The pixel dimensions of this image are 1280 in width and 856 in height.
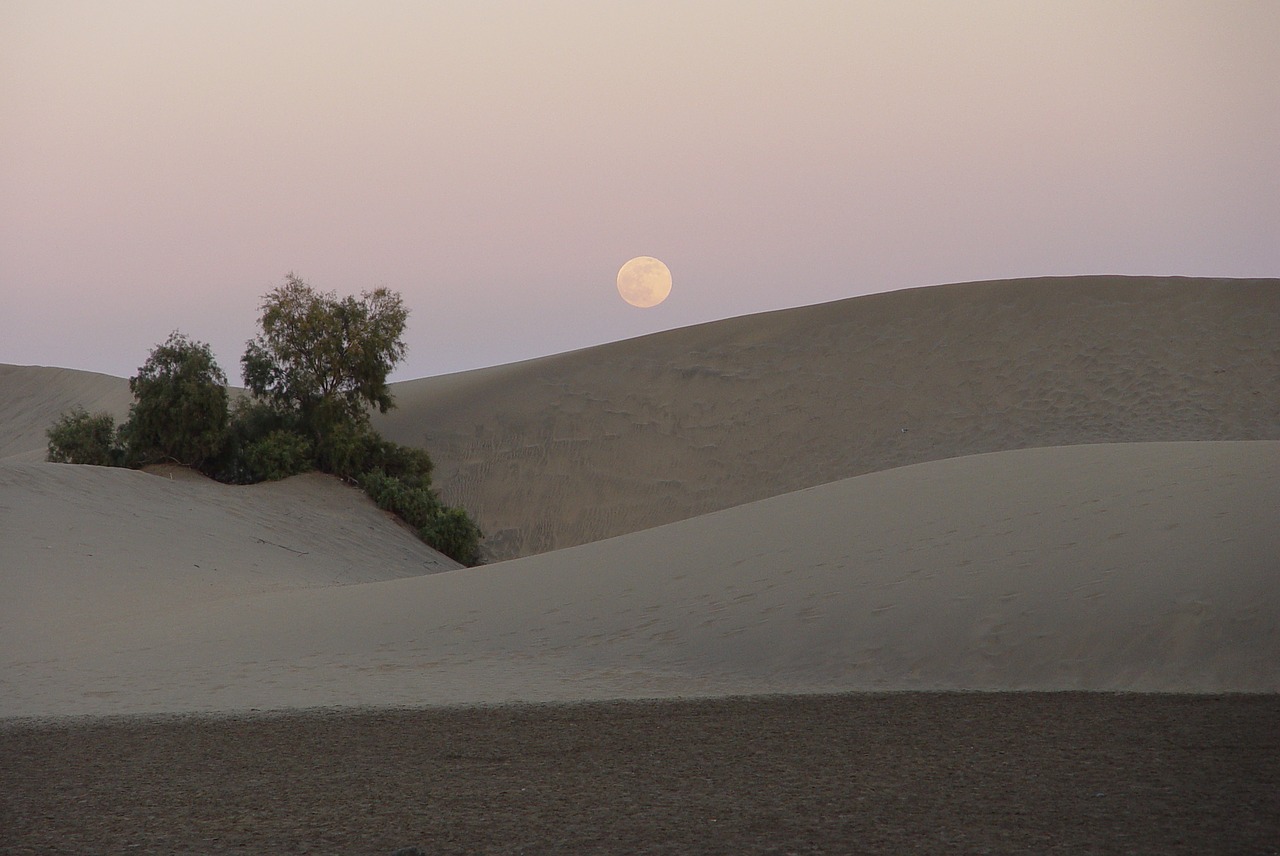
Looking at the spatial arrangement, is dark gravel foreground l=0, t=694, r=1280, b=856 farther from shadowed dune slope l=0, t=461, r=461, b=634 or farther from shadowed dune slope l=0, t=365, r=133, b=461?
shadowed dune slope l=0, t=365, r=133, b=461

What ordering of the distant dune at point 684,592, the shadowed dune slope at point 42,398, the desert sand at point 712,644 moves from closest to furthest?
1. the desert sand at point 712,644
2. the distant dune at point 684,592
3. the shadowed dune slope at point 42,398

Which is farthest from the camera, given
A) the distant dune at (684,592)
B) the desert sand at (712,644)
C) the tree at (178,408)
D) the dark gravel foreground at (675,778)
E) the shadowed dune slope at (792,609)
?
the tree at (178,408)

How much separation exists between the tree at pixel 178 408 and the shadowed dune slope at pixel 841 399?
417 inches

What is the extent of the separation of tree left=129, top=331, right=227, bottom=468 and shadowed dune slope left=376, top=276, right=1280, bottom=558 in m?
10.6

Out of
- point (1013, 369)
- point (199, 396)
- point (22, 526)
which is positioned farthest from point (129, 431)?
point (1013, 369)

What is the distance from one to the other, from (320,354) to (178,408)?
4.03 metres

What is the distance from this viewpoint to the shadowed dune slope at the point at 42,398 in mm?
64438

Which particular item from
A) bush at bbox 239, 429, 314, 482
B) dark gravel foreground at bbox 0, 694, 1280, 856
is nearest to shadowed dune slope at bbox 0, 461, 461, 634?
bush at bbox 239, 429, 314, 482

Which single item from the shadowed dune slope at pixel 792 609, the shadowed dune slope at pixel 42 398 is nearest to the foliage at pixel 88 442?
the shadowed dune slope at pixel 792 609

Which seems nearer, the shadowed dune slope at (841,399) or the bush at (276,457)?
the bush at (276,457)

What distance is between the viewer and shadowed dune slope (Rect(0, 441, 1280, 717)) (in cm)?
1102

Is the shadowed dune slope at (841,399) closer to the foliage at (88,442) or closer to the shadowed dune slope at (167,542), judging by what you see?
the shadowed dune slope at (167,542)

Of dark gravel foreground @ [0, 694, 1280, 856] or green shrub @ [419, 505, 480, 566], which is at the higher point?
green shrub @ [419, 505, 480, 566]

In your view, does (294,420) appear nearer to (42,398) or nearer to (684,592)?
(684,592)
